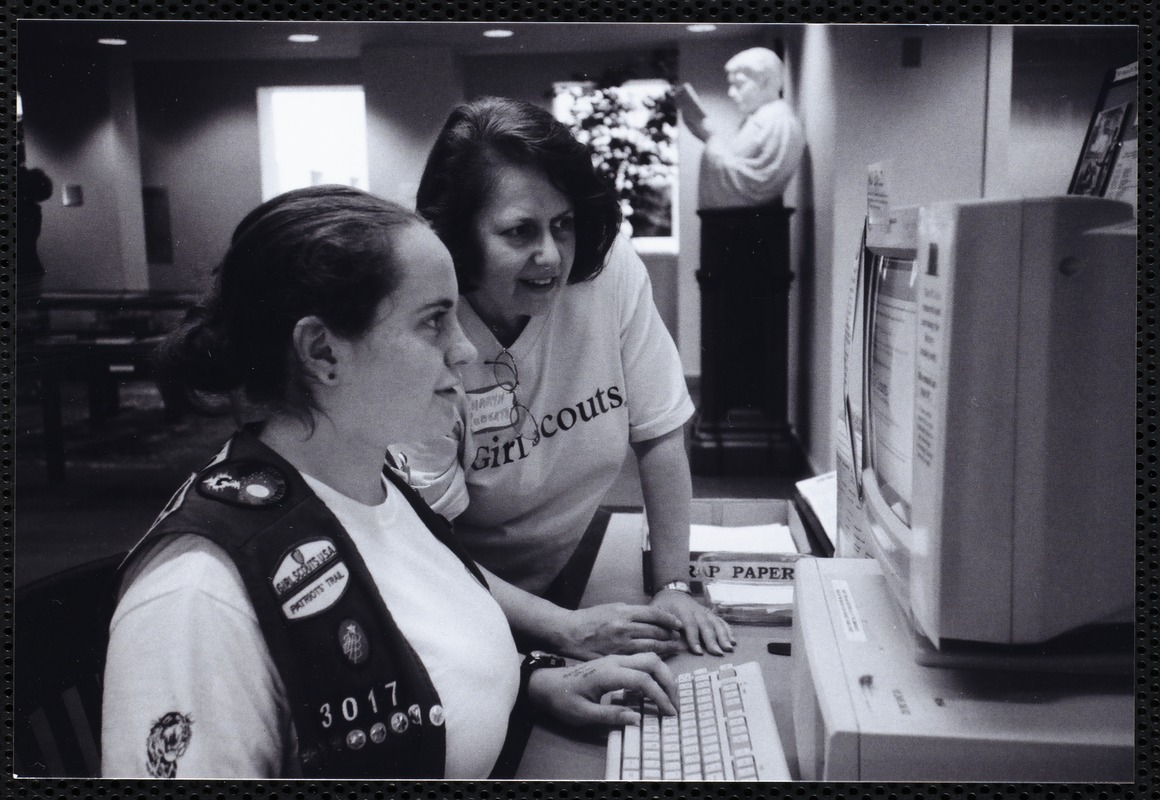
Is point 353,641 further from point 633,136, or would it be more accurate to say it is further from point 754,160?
point 754,160

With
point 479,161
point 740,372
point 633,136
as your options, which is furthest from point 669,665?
point 633,136

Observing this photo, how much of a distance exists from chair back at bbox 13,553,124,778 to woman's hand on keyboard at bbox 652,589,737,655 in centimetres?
74

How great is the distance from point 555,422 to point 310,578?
640 millimetres

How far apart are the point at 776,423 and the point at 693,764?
1400mm

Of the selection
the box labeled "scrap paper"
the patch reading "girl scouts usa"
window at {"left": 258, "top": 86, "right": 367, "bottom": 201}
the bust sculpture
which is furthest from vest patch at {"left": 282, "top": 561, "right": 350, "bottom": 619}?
the bust sculpture

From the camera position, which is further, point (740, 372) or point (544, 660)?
point (740, 372)

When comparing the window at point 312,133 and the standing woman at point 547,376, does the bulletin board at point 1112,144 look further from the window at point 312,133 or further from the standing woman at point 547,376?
the window at point 312,133

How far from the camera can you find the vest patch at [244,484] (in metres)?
0.87

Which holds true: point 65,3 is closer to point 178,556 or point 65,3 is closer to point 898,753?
point 178,556

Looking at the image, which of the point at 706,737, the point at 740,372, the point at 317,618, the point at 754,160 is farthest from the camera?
the point at 754,160

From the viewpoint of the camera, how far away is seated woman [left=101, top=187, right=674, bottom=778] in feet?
2.57

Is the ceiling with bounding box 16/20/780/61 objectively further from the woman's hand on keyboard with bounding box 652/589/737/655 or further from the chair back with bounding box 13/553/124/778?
the woman's hand on keyboard with bounding box 652/589/737/655

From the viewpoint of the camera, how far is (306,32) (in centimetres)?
124

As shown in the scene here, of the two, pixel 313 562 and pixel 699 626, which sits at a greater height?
pixel 313 562
